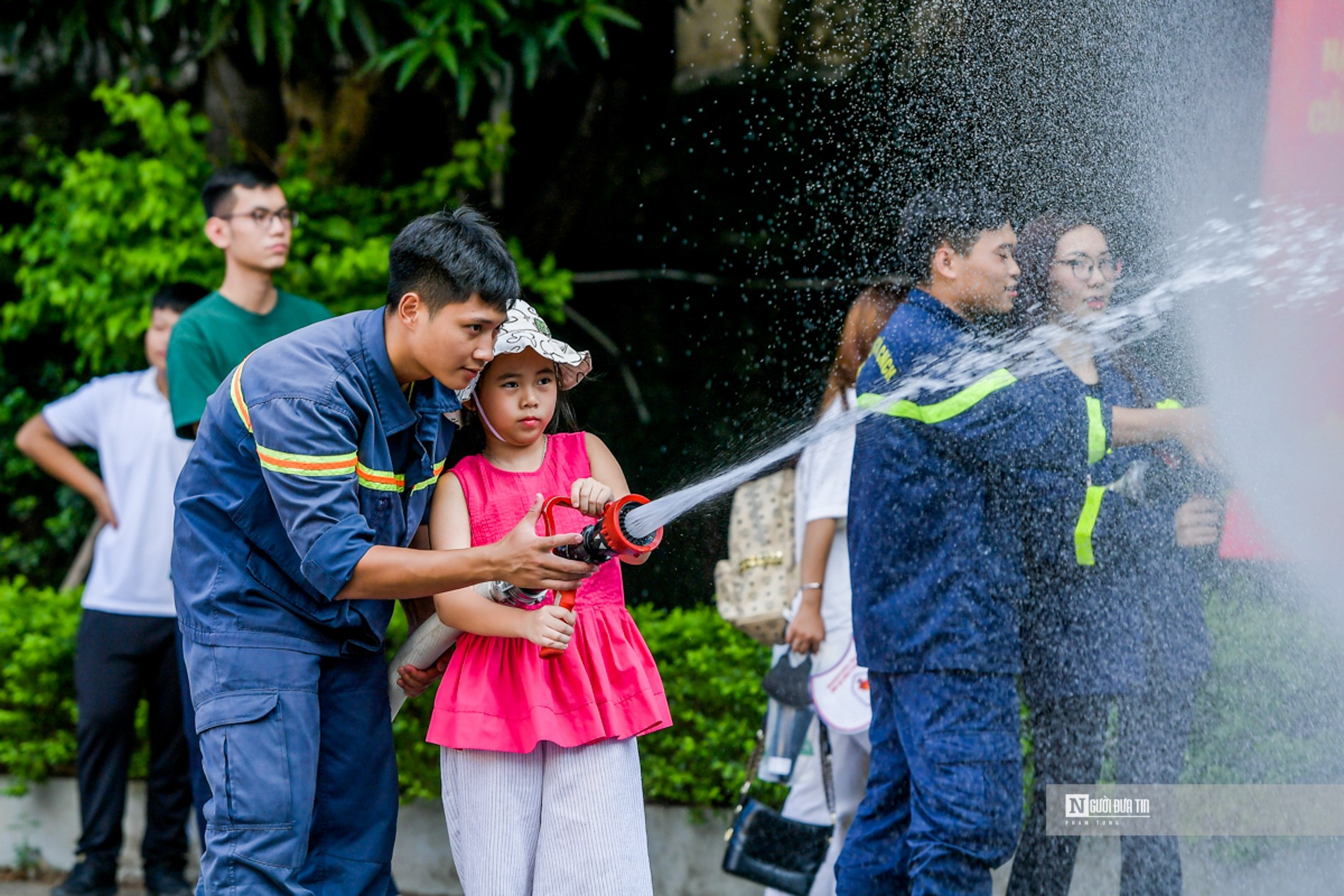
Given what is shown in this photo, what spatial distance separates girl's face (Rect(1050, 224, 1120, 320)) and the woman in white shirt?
1.63 feet

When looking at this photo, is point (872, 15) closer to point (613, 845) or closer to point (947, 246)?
point (947, 246)

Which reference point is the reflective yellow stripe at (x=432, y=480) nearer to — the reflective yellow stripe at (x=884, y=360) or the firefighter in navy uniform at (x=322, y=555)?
the firefighter in navy uniform at (x=322, y=555)

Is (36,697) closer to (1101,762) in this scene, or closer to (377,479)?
(377,479)

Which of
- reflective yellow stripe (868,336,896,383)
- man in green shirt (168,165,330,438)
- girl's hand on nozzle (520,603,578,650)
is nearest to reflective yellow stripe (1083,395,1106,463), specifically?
reflective yellow stripe (868,336,896,383)

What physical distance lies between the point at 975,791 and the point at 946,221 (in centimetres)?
138

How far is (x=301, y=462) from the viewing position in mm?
2627

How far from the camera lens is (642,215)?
7504 millimetres

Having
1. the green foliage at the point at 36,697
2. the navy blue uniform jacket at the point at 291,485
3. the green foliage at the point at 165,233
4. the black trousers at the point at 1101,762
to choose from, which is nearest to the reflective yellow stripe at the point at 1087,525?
the black trousers at the point at 1101,762

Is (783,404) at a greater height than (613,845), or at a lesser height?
greater

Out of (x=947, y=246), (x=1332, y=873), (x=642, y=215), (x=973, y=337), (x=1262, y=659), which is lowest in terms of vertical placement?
(x=1332, y=873)

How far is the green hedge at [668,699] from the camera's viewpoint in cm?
460

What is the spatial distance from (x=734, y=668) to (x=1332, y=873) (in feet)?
6.34

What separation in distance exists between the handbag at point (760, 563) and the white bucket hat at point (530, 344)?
124 centimetres

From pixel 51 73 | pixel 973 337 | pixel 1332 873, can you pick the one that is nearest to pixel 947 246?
pixel 973 337
